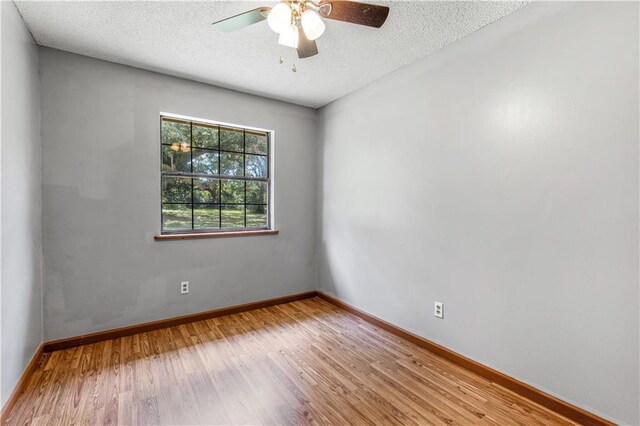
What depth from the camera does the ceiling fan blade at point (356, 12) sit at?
1.52m

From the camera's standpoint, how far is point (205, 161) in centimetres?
316

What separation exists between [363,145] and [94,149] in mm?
2507

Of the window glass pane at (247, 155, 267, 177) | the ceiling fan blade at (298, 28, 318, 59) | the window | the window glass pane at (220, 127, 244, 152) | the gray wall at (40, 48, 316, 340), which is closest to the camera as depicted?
the ceiling fan blade at (298, 28, 318, 59)

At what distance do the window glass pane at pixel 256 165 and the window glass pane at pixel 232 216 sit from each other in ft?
1.40

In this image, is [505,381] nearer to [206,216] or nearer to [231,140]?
[206,216]

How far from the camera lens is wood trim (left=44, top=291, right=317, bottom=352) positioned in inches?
95.7

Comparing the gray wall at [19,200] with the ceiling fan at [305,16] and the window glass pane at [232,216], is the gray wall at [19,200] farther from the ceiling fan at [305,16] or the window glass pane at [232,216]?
the window glass pane at [232,216]

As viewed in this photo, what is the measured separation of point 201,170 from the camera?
10.3 ft

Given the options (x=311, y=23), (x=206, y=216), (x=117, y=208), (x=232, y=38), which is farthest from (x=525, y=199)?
(x=117, y=208)

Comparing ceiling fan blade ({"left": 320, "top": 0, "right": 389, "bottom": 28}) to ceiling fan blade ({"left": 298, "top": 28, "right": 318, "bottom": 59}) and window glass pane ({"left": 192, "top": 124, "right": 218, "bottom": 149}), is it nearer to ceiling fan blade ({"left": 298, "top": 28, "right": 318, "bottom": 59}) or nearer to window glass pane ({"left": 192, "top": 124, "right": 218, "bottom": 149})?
ceiling fan blade ({"left": 298, "top": 28, "right": 318, "bottom": 59})

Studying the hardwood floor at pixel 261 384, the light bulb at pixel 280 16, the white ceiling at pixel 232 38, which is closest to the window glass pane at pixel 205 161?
the white ceiling at pixel 232 38

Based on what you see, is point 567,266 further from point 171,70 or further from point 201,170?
point 171,70

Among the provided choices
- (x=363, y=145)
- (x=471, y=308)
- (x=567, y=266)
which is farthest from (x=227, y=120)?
(x=567, y=266)

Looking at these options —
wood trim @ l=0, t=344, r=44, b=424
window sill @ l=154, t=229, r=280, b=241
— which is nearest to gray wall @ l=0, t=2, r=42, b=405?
wood trim @ l=0, t=344, r=44, b=424
